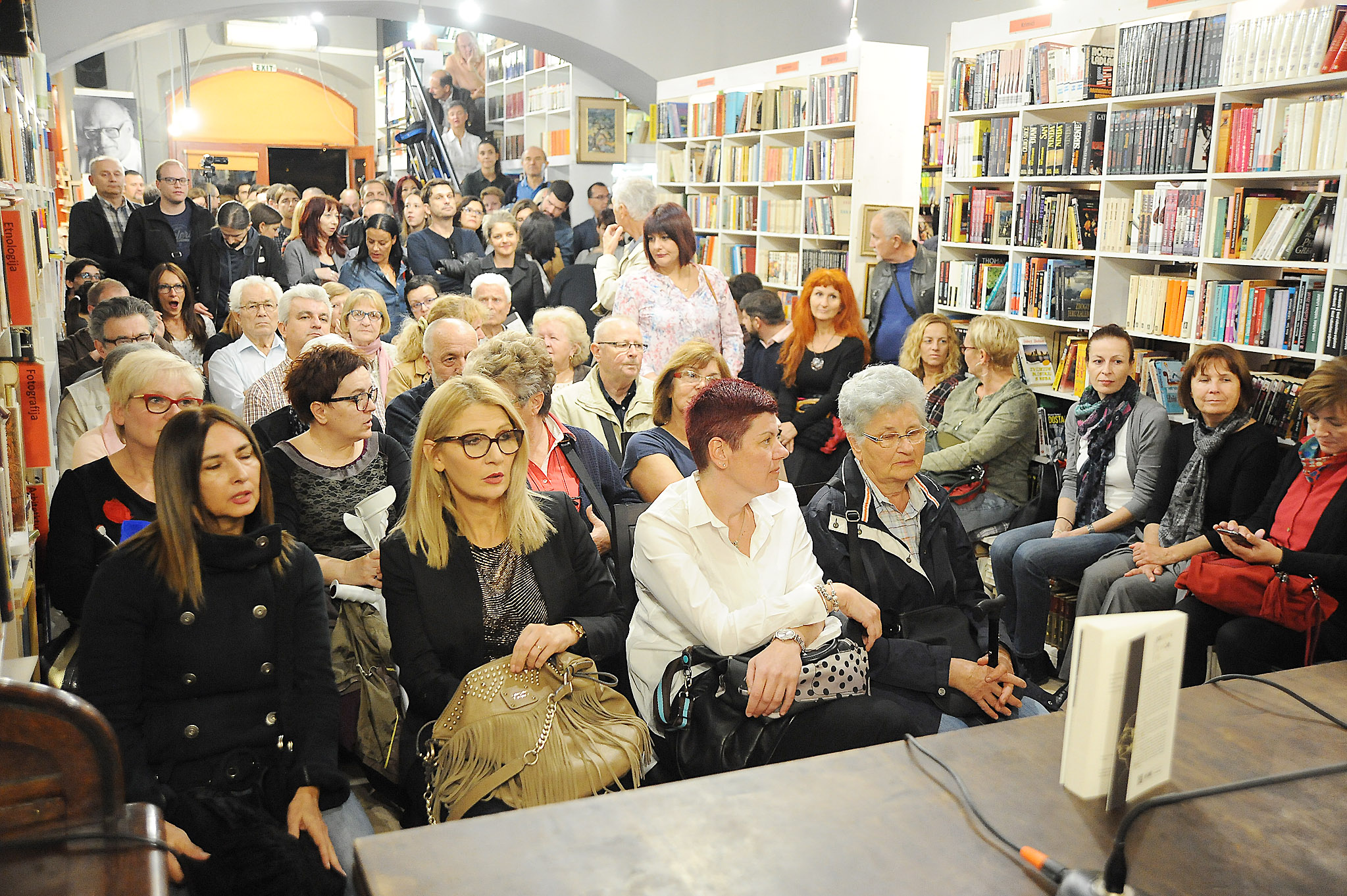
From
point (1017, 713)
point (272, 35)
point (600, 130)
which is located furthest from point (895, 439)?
point (272, 35)

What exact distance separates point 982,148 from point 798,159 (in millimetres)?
1786

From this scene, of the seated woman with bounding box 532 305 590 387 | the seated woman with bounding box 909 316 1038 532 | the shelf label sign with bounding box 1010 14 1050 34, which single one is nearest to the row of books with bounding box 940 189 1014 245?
the shelf label sign with bounding box 1010 14 1050 34

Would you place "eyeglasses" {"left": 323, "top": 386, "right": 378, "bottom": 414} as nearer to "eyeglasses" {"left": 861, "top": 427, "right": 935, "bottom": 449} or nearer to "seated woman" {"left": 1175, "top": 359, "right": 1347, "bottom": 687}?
"eyeglasses" {"left": 861, "top": 427, "right": 935, "bottom": 449}

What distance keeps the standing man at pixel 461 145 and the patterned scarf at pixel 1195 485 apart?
438 inches

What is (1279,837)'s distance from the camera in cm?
132

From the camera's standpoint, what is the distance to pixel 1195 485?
3.61m

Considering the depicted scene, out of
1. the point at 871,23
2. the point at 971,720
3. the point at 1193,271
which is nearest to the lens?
the point at 971,720

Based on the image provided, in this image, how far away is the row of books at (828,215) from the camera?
6695 millimetres

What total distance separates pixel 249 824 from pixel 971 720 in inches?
63.3

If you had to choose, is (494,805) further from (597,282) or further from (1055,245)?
(597,282)

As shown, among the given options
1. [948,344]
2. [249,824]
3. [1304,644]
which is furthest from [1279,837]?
[948,344]

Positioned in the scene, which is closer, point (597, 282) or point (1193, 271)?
point (1193, 271)

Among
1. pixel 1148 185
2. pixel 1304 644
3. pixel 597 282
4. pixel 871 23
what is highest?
pixel 871 23

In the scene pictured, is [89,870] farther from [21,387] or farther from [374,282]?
[374,282]
